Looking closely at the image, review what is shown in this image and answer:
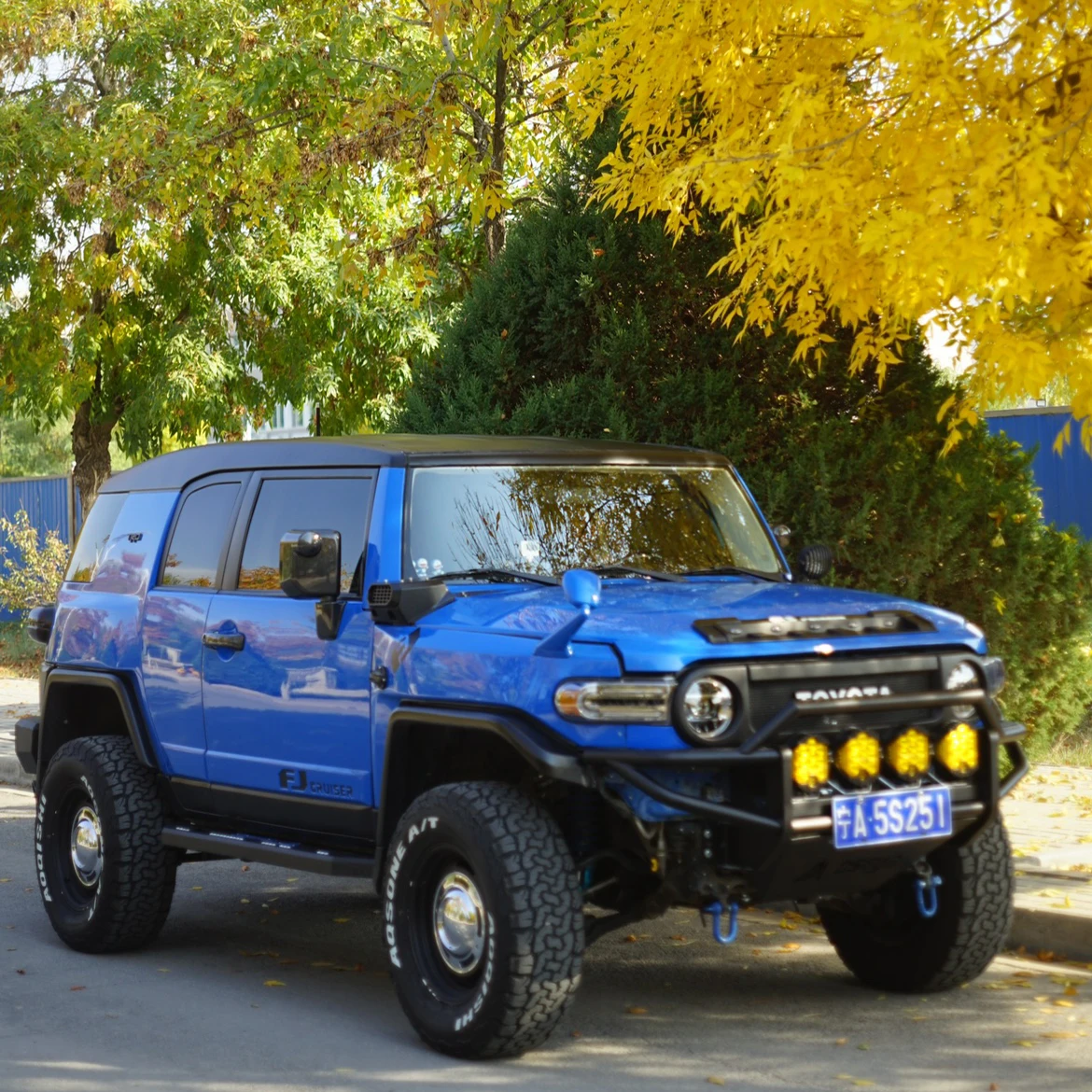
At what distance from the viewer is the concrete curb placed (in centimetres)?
673

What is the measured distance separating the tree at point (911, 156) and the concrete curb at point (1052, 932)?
2.15 metres

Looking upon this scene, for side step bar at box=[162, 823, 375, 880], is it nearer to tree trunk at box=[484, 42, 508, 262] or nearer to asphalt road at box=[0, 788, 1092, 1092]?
asphalt road at box=[0, 788, 1092, 1092]

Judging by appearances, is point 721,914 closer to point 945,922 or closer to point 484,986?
point 484,986

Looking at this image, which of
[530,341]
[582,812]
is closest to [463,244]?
[530,341]

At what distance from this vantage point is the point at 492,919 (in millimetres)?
5086

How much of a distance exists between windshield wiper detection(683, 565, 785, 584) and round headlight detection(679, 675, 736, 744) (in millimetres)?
1295

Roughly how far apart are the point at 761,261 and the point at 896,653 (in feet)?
10.9

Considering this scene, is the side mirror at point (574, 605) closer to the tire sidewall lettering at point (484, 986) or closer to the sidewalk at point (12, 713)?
→ the tire sidewall lettering at point (484, 986)

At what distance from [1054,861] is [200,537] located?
4106 millimetres

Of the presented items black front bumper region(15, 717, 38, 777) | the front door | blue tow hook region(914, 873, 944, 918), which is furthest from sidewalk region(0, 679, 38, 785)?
blue tow hook region(914, 873, 944, 918)

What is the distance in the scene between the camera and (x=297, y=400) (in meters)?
21.2

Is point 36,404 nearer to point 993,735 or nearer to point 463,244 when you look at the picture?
point 463,244

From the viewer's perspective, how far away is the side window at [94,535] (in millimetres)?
7691

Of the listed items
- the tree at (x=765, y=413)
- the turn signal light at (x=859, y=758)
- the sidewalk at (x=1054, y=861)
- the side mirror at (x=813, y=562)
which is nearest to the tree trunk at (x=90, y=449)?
the tree at (x=765, y=413)
